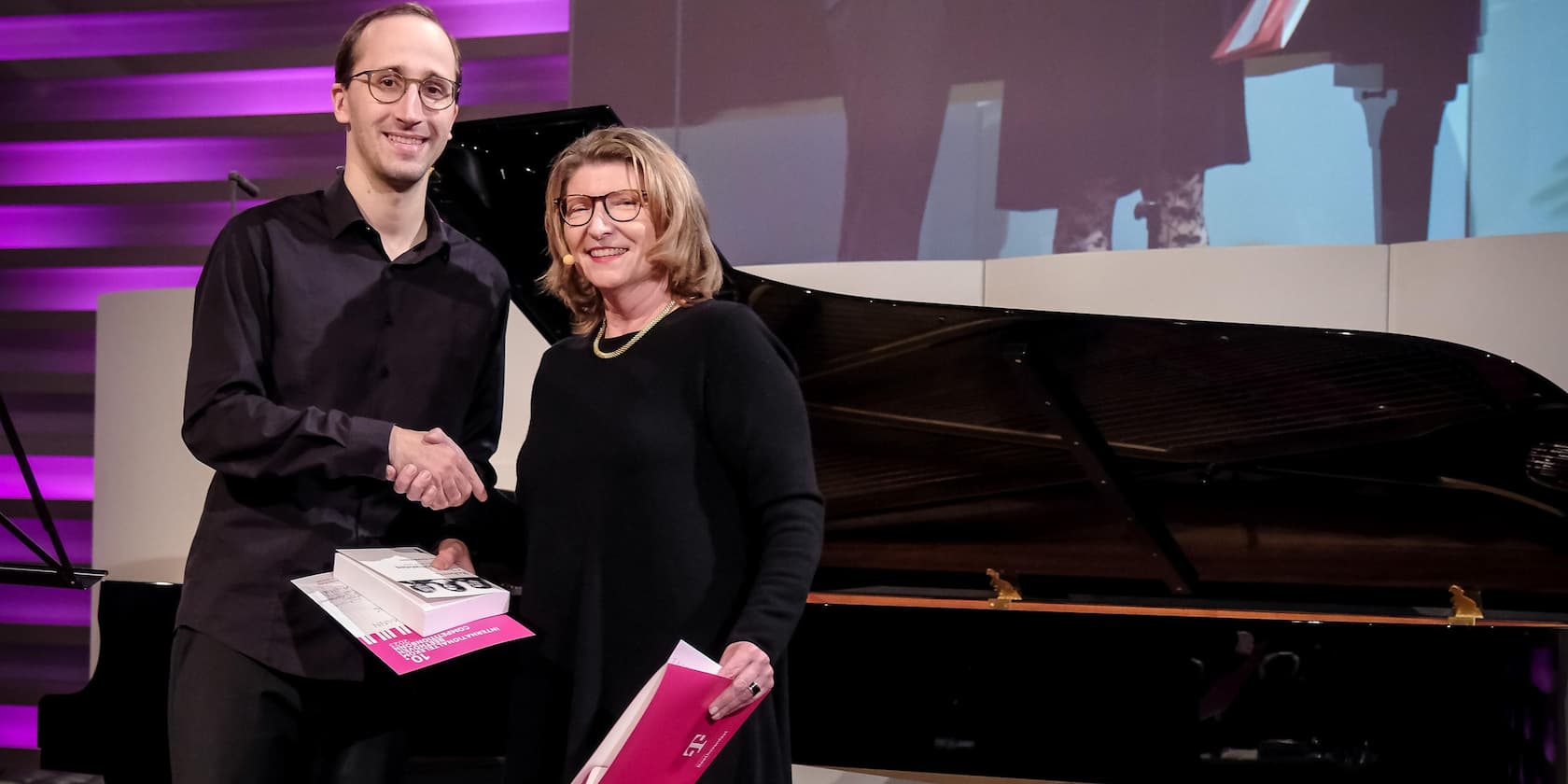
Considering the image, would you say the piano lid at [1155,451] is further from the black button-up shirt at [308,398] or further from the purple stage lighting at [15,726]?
the purple stage lighting at [15,726]

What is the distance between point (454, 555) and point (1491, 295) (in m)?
3.23

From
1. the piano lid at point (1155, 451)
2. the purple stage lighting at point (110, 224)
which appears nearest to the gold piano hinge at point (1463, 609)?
the piano lid at point (1155, 451)

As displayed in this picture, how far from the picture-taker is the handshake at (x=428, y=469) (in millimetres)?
1420

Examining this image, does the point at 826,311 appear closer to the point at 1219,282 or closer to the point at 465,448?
the point at 465,448

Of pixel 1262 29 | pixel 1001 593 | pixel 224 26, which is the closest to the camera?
pixel 1001 593

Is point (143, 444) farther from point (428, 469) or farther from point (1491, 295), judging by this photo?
point (1491, 295)

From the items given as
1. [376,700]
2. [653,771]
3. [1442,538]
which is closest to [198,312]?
[376,700]

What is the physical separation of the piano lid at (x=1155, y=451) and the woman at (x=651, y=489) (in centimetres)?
70

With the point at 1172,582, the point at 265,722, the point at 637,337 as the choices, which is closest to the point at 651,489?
the point at 637,337

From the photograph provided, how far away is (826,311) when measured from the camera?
8.20ft

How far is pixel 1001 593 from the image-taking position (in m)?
2.74

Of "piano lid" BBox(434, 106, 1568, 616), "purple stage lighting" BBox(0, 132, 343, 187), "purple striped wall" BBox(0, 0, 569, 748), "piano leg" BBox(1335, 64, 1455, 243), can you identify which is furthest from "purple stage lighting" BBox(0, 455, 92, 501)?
"piano leg" BBox(1335, 64, 1455, 243)

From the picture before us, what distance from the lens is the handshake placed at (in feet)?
4.66

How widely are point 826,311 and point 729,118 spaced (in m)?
2.16
